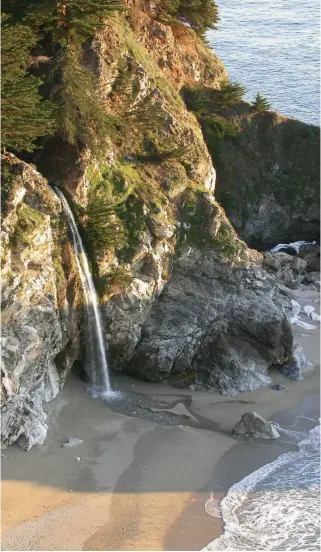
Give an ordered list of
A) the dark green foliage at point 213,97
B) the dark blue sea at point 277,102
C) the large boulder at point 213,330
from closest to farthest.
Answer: the dark blue sea at point 277,102 → the large boulder at point 213,330 → the dark green foliage at point 213,97

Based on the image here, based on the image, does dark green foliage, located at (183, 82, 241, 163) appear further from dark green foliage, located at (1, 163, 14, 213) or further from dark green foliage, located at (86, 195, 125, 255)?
dark green foliage, located at (1, 163, 14, 213)

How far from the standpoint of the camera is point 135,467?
1395 centimetres

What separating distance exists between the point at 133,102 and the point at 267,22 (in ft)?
69.5

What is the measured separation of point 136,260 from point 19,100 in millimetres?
5128

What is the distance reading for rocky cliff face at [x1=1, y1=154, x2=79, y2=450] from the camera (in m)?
13.7

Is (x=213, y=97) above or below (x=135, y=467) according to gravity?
above

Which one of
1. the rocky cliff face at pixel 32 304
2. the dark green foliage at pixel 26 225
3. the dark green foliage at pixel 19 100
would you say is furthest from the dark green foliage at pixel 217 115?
the dark green foliage at pixel 26 225

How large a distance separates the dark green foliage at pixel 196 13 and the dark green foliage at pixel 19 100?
9.67 meters

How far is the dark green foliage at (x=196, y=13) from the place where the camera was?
2383 centimetres

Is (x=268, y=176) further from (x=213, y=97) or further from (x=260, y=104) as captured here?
(x=213, y=97)

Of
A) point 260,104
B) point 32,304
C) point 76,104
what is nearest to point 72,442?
point 32,304

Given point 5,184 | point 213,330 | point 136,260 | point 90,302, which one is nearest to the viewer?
Answer: point 5,184

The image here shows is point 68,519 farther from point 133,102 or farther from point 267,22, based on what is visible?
point 267,22

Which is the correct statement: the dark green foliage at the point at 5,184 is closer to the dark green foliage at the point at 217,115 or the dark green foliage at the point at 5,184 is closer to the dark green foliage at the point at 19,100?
the dark green foliage at the point at 19,100
